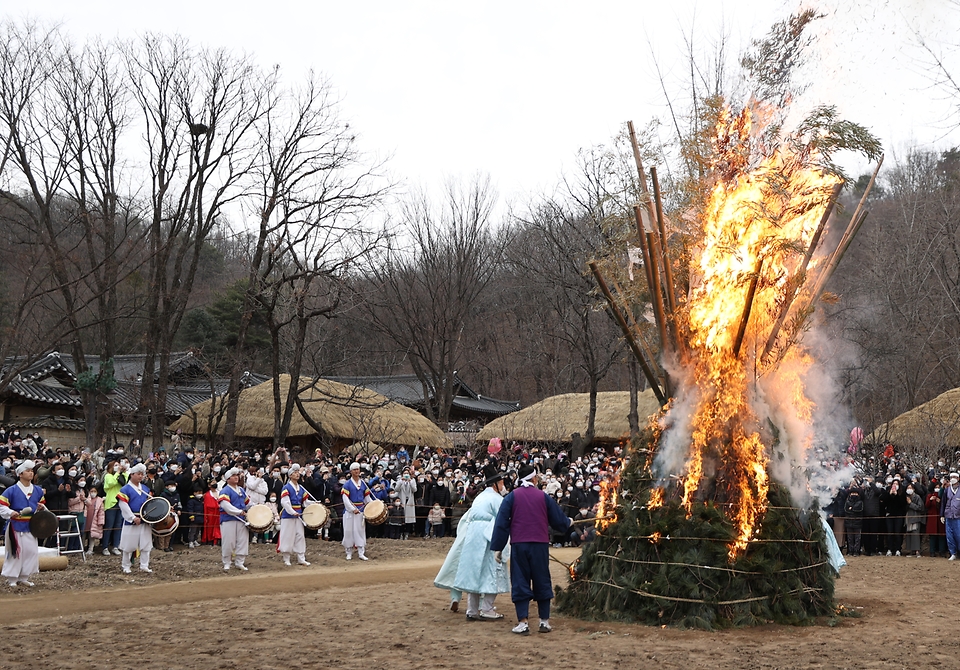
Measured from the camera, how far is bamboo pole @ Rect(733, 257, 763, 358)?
1031 cm

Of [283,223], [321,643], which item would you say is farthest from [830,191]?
[283,223]

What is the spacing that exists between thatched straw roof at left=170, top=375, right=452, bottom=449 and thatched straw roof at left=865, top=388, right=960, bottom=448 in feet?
51.0

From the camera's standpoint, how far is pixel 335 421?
34094 mm

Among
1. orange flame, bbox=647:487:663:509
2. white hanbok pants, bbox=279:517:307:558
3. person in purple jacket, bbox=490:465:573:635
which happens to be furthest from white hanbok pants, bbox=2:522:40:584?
orange flame, bbox=647:487:663:509

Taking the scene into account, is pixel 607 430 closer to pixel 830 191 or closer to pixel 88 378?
pixel 88 378

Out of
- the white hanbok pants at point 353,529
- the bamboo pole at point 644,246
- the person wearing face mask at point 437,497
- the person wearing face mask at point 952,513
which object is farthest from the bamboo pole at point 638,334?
the person wearing face mask at point 437,497

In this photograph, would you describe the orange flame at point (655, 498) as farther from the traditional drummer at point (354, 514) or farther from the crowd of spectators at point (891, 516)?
the crowd of spectators at point (891, 516)

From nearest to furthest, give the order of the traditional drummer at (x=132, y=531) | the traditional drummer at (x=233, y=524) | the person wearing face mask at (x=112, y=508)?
the traditional drummer at (x=132, y=531), the traditional drummer at (x=233, y=524), the person wearing face mask at (x=112, y=508)

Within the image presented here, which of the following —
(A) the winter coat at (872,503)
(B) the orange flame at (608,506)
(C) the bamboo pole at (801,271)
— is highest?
(C) the bamboo pole at (801,271)

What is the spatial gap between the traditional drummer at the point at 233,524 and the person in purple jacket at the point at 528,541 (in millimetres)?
6929

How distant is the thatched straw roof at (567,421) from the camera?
3747cm

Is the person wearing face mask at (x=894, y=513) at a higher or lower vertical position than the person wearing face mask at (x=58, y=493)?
lower

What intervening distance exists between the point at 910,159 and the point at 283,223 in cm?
2949

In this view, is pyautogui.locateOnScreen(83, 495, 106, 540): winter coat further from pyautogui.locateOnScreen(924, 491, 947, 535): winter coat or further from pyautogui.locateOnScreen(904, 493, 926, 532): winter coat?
pyautogui.locateOnScreen(924, 491, 947, 535): winter coat
